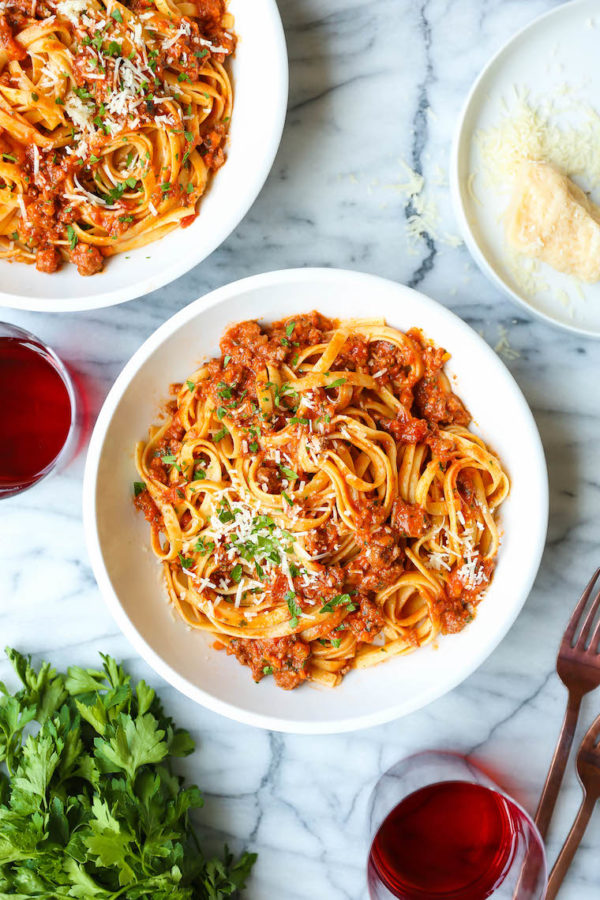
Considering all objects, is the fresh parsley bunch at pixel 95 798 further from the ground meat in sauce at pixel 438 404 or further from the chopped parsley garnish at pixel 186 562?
the ground meat in sauce at pixel 438 404

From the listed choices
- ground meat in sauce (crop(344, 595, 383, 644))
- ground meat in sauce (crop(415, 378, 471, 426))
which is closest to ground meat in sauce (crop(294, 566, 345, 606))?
ground meat in sauce (crop(344, 595, 383, 644))

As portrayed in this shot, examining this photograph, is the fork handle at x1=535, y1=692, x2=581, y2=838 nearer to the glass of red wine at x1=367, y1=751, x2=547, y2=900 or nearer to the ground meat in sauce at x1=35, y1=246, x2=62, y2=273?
the glass of red wine at x1=367, y1=751, x2=547, y2=900

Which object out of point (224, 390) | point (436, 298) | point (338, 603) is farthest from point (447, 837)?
point (436, 298)

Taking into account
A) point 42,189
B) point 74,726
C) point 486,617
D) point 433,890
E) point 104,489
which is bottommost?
point 433,890

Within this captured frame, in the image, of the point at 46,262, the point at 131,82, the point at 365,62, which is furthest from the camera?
the point at 365,62

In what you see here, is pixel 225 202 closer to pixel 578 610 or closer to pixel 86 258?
pixel 86 258

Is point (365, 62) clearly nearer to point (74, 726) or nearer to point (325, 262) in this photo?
point (325, 262)

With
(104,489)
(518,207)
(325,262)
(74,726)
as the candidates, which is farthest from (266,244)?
(74,726)

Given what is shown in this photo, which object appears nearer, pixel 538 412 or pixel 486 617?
pixel 486 617
